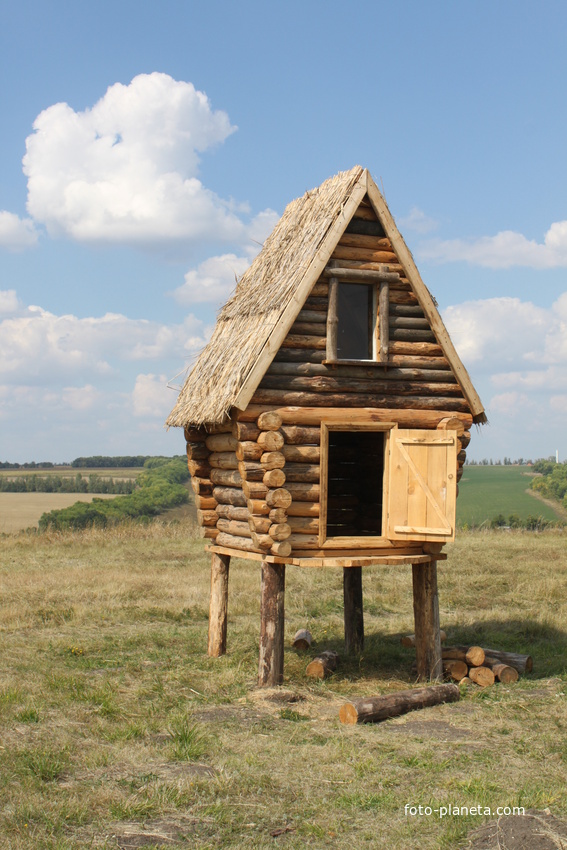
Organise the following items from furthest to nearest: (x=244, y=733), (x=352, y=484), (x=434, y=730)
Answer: (x=352, y=484), (x=434, y=730), (x=244, y=733)

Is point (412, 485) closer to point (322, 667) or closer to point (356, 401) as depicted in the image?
point (356, 401)

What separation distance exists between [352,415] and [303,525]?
1667mm

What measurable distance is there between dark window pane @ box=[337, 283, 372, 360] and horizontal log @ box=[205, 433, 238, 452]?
2.97 metres

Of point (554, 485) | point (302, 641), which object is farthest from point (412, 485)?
point (554, 485)

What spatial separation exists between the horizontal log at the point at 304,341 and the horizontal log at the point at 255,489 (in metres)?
1.93

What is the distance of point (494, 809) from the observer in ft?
→ 24.4

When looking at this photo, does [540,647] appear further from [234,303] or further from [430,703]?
[234,303]

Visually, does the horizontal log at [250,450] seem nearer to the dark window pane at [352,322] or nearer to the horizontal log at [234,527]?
the horizontal log at [234,527]

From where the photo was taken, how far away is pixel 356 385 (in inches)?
460

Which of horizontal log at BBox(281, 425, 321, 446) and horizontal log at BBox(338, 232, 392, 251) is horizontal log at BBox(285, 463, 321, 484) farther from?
Answer: horizontal log at BBox(338, 232, 392, 251)

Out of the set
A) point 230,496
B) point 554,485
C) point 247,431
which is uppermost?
point 247,431

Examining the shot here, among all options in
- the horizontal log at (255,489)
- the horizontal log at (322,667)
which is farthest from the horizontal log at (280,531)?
the horizontal log at (322,667)

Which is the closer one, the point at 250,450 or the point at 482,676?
A: the point at 250,450

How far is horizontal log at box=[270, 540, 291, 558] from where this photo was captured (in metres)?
11.1
